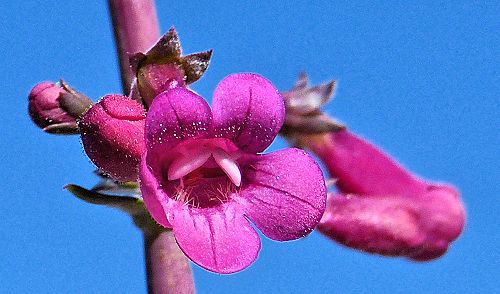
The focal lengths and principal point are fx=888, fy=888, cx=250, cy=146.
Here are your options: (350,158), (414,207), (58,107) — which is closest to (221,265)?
(58,107)

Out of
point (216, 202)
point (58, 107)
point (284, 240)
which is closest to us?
point (284, 240)

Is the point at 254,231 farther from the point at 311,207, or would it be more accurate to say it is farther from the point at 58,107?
the point at 58,107

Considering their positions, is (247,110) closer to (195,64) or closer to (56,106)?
(195,64)

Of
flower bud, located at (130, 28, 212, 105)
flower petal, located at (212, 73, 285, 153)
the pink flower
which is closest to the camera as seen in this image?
flower petal, located at (212, 73, 285, 153)

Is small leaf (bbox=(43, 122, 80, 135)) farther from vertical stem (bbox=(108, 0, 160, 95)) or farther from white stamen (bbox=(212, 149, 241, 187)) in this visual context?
white stamen (bbox=(212, 149, 241, 187))

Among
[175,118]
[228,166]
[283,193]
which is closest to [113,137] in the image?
[175,118]

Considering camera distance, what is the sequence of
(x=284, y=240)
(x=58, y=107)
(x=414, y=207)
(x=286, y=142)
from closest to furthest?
(x=284, y=240) → (x=58, y=107) → (x=414, y=207) → (x=286, y=142)

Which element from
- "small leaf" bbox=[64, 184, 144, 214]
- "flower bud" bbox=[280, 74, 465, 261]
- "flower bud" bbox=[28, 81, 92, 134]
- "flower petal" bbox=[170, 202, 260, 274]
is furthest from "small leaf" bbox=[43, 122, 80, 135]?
"flower bud" bbox=[280, 74, 465, 261]
